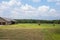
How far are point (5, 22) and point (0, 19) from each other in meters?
1.89

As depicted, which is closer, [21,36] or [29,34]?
[21,36]

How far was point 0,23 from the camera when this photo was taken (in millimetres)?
54812

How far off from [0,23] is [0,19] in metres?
1.29

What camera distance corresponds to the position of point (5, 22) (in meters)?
55.4

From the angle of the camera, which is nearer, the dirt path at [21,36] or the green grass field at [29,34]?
the dirt path at [21,36]

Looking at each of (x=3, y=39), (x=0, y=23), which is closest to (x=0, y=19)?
(x=0, y=23)

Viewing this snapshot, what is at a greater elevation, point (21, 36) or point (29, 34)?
point (21, 36)

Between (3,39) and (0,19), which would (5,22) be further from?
(3,39)

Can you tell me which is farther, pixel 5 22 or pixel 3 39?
pixel 5 22

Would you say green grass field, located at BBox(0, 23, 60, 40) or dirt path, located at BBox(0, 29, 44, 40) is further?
green grass field, located at BBox(0, 23, 60, 40)

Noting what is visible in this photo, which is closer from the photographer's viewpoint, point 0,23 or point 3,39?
point 3,39

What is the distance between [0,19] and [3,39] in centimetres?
3860

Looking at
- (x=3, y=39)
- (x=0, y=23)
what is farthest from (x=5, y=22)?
(x=3, y=39)

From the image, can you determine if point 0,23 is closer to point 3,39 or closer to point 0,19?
point 0,19
